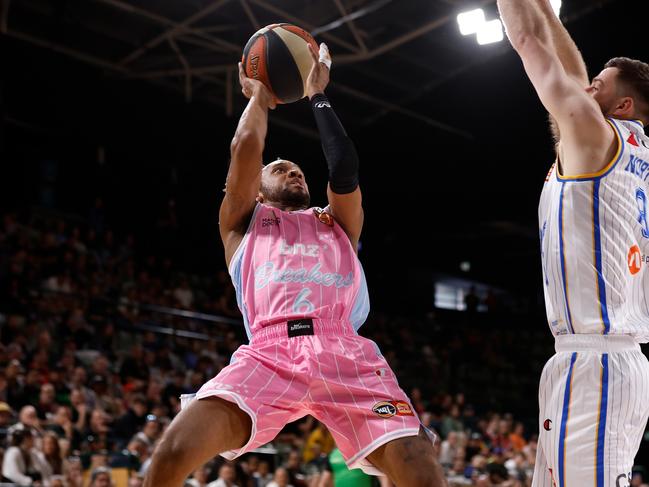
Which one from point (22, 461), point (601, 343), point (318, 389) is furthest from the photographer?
point (22, 461)

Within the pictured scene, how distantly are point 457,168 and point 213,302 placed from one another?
5.93 metres

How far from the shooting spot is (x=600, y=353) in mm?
2912

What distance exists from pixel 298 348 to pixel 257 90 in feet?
4.28

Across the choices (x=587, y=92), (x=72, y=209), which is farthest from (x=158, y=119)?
(x=587, y=92)

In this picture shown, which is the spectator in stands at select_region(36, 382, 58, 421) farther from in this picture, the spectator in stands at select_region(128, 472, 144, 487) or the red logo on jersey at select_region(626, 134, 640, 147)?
the red logo on jersey at select_region(626, 134, 640, 147)

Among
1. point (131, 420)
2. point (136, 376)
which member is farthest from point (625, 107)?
point (136, 376)

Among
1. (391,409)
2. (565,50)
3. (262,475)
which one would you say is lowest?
(262,475)

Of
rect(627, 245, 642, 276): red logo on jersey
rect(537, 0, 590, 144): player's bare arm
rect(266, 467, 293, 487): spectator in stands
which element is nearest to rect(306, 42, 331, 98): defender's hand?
rect(537, 0, 590, 144): player's bare arm

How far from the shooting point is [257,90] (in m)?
4.13

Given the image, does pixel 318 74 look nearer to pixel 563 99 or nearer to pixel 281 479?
pixel 563 99

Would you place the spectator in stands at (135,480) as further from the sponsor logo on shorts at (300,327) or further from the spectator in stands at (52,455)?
the sponsor logo on shorts at (300,327)

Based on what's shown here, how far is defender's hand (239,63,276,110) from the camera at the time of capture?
4.12 metres

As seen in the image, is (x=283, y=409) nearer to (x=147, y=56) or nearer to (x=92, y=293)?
(x=92, y=293)

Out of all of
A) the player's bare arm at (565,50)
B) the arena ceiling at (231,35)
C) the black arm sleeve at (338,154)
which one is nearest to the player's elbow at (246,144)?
the black arm sleeve at (338,154)
